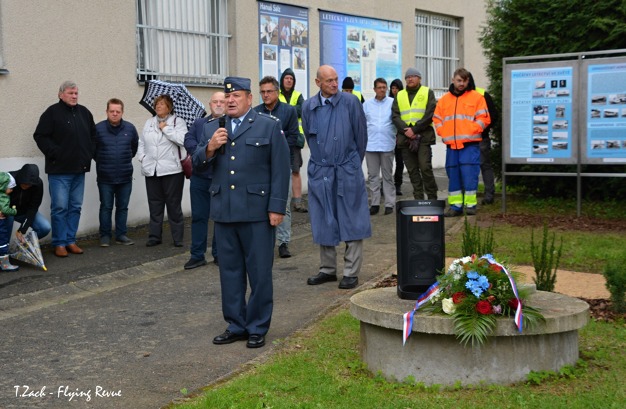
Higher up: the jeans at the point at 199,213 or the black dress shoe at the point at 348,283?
the jeans at the point at 199,213

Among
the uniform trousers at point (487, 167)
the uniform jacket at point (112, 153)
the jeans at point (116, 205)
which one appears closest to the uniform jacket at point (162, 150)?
the uniform jacket at point (112, 153)

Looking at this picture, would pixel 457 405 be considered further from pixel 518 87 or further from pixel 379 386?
pixel 518 87

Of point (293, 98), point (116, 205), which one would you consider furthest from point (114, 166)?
point (293, 98)

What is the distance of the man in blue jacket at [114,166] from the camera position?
11648 mm

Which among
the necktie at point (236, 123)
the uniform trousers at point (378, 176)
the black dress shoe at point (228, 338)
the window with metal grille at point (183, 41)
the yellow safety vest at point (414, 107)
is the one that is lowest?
the black dress shoe at point (228, 338)

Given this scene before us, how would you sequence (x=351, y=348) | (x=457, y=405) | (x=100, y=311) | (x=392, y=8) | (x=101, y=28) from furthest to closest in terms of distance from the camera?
(x=392, y=8) < (x=101, y=28) < (x=100, y=311) < (x=351, y=348) < (x=457, y=405)

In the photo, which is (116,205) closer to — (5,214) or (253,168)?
(5,214)

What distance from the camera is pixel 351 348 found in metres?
6.71

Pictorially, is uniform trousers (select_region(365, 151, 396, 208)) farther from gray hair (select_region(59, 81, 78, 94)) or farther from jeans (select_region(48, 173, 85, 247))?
gray hair (select_region(59, 81, 78, 94))

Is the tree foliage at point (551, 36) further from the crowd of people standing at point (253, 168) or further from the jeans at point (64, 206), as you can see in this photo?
the jeans at point (64, 206)

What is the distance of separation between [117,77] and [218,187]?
6.08m

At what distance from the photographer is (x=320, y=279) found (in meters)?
9.30

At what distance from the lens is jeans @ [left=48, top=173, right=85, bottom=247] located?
35.9ft

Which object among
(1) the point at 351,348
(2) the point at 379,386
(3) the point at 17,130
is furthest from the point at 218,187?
(3) the point at 17,130
